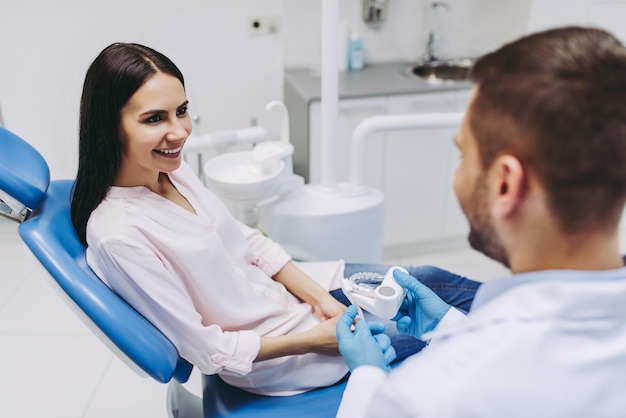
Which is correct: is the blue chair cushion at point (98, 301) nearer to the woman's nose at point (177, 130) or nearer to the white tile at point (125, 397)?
the woman's nose at point (177, 130)

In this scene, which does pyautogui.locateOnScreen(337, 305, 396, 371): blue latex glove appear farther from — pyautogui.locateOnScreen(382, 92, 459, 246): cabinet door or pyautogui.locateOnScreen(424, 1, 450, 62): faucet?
pyautogui.locateOnScreen(424, 1, 450, 62): faucet

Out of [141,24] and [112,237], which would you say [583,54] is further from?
[141,24]

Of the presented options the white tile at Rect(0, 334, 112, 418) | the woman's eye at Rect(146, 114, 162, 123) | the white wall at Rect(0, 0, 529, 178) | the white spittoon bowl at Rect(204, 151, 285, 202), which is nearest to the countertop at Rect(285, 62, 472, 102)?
the white wall at Rect(0, 0, 529, 178)

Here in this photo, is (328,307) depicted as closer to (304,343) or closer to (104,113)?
(304,343)

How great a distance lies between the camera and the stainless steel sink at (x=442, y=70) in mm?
2857

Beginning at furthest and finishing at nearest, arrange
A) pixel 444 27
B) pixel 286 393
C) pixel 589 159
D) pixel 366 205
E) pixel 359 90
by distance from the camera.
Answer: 1. pixel 444 27
2. pixel 359 90
3. pixel 366 205
4. pixel 286 393
5. pixel 589 159

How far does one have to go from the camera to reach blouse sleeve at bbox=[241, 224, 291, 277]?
1443 millimetres

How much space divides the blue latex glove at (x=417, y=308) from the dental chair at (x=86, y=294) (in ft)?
0.72

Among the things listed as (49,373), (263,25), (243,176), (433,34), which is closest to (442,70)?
(433,34)

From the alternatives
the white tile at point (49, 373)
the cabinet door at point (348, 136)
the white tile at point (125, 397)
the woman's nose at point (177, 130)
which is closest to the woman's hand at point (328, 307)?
the woman's nose at point (177, 130)

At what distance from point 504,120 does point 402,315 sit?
69 cm

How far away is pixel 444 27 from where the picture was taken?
9.45 ft

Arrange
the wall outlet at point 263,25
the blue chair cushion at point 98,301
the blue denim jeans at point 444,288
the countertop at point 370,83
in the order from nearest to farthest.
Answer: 1. the blue chair cushion at point 98,301
2. the blue denim jeans at point 444,288
3. the countertop at point 370,83
4. the wall outlet at point 263,25

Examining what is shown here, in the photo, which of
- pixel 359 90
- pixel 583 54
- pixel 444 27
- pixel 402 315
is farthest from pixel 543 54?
pixel 444 27
